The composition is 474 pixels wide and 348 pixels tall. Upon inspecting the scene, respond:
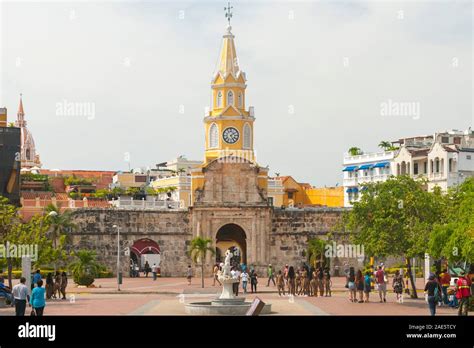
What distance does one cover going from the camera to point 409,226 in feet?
159

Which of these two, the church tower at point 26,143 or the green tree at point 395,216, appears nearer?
the green tree at point 395,216

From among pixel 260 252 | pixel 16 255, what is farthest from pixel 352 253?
pixel 16 255

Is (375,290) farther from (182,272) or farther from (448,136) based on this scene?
(448,136)

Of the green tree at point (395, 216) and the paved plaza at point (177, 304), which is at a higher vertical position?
the green tree at point (395, 216)

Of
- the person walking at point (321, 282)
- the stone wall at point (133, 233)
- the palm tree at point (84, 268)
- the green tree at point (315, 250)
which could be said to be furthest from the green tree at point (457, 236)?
the stone wall at point (133, 233)

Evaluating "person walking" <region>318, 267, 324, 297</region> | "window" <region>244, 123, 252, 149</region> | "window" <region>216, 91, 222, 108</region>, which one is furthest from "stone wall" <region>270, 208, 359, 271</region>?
A: "person walking" <region>318, 267, 324, 297</region>

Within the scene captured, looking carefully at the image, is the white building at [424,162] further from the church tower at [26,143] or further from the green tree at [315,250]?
the church tower at [26,143]

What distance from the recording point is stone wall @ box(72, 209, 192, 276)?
79.1 metres

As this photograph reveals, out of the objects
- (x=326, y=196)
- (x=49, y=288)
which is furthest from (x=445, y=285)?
(x=326, y=196)

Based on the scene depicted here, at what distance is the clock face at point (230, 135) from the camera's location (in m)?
89.8

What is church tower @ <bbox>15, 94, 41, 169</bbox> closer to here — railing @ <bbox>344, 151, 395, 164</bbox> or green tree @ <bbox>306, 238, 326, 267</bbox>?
railing @ <bbox>344, 151, 395, 164</bbox>

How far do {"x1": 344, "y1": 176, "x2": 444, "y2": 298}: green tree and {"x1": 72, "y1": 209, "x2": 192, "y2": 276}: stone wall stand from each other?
31.9m
